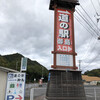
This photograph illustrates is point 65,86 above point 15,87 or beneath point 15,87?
beneath

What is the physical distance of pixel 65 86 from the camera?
11.8 m

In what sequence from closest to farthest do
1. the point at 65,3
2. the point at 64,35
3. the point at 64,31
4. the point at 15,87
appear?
the point at 15,87
the point at 64,35
the point at 64,31
the point at 65,3

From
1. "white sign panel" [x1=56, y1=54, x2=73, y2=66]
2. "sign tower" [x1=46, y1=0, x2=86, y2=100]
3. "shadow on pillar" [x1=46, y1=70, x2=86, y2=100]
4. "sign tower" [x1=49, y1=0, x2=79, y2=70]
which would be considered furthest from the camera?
"sign tower" [x1=49, y1=0, x2=79, y2=70]

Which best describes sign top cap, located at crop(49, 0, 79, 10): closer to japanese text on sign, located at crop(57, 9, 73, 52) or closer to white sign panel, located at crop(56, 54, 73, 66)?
japanese text on sign, located at crop(57, 9, 73, 52)

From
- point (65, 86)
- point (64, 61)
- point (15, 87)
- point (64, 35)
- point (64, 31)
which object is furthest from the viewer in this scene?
point (64, 31)

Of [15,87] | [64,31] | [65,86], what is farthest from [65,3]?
[15,87]

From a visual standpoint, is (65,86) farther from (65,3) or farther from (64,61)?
(65,3)

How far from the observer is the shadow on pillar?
1152cm

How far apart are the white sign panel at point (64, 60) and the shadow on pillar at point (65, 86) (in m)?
1.01

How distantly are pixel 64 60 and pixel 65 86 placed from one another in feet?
9.51

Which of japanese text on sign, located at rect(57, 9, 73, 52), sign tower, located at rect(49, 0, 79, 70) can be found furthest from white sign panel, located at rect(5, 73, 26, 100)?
japanese text on sign, located at rect(57, 9, 73, 52)

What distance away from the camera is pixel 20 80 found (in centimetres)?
616

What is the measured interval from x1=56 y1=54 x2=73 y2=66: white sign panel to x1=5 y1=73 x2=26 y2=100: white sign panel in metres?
7.19

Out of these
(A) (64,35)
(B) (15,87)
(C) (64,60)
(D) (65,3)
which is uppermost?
(D) (65,3)
